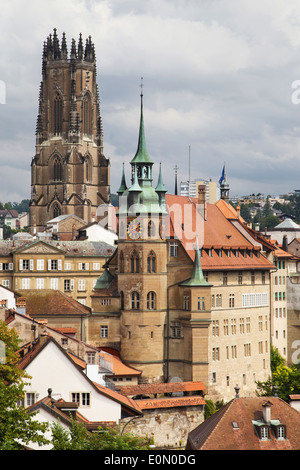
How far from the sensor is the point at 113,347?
355ft

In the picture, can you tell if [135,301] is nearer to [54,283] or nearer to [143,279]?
[143,279]

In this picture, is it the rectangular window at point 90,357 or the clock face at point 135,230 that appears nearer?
the rectangular window at point 90,357

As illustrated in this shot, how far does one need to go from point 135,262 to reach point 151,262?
5.11 ft

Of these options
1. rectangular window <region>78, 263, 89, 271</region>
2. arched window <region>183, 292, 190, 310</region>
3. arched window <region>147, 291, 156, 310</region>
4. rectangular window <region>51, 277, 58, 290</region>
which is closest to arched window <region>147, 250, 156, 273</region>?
arched window <region>147, 291, 156, 310</region>

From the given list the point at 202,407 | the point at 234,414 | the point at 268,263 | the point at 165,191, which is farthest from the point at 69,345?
the point at 268,263

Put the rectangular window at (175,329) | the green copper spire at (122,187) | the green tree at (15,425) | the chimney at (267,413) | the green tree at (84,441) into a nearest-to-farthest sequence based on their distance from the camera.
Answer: the green tree at (84,441) < the green tree at (15,425) < the chimney at (267,413) < the rectangular window at (175,329) < the green copper spire at (122,187)

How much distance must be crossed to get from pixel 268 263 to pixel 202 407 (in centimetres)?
3260

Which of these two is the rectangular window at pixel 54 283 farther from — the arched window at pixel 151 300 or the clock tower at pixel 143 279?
the arched window at pixel 151 300

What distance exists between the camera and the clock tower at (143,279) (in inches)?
4188

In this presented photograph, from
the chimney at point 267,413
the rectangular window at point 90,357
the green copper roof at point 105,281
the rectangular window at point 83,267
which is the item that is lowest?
the chimney at point 267,413

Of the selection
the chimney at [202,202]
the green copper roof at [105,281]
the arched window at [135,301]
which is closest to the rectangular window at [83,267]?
the chimney at [202,202]

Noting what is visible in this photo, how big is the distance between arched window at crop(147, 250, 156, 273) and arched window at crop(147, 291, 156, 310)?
87.3 inches

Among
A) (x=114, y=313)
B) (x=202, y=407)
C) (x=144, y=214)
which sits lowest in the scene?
(x=202, y=407)
